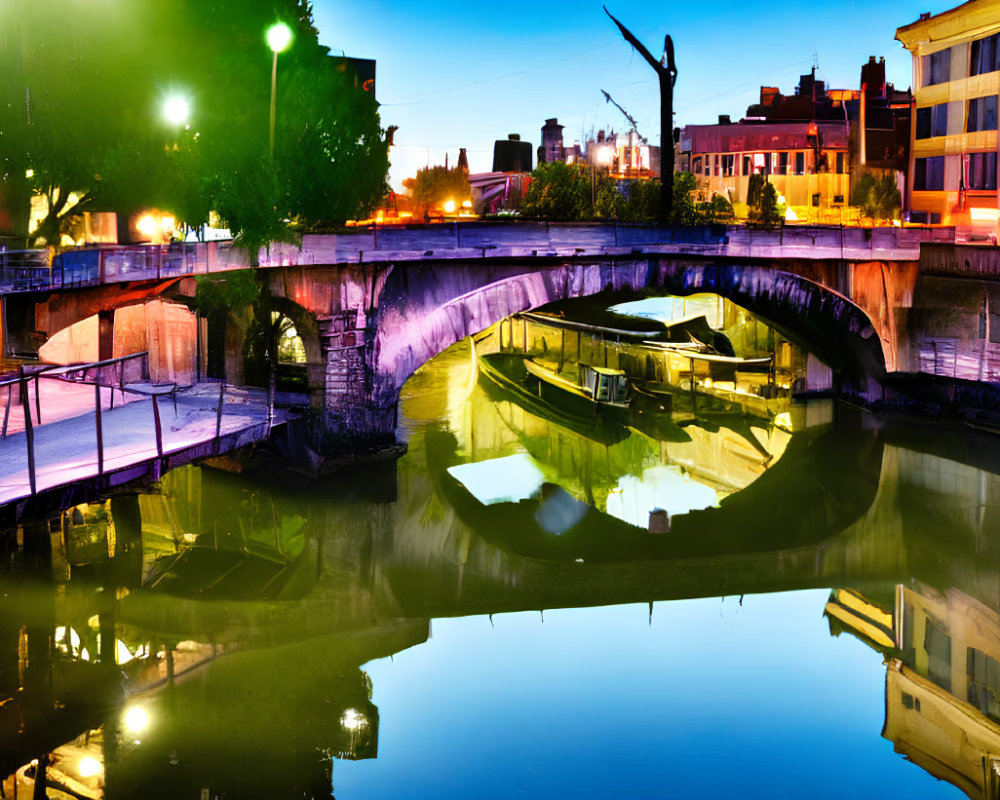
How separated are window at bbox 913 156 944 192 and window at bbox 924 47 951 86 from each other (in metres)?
2.62

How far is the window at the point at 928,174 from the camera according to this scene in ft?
133

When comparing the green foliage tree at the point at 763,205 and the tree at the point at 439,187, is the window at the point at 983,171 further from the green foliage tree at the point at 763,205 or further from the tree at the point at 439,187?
the tree at the point at 439,187

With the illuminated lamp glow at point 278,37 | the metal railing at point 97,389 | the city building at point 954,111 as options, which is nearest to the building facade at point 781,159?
the city building at point 954,111

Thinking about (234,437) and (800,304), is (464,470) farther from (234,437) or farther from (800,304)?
(800,304)

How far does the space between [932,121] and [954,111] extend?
1394 mm

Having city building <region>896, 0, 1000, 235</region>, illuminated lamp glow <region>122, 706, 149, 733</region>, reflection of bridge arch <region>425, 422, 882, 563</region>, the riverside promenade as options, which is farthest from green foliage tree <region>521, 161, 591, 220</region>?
illuminated lamp glow <region>122, 706, 149, 733</region>

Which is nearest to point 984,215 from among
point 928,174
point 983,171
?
point 983,171

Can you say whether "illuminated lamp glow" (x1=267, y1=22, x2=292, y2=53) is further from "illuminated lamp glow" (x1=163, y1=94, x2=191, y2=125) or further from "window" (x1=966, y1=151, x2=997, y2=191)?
"window" (x1=966, y1=151, x2=997, y2=191)

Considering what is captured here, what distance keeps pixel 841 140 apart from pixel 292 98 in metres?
37.0

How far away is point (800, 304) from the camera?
30.6m

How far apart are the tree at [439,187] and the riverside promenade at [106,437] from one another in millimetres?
51561

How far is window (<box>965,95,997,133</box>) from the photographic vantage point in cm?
3703

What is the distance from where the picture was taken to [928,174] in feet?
135

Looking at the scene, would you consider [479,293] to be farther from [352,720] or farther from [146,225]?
[352,720]
